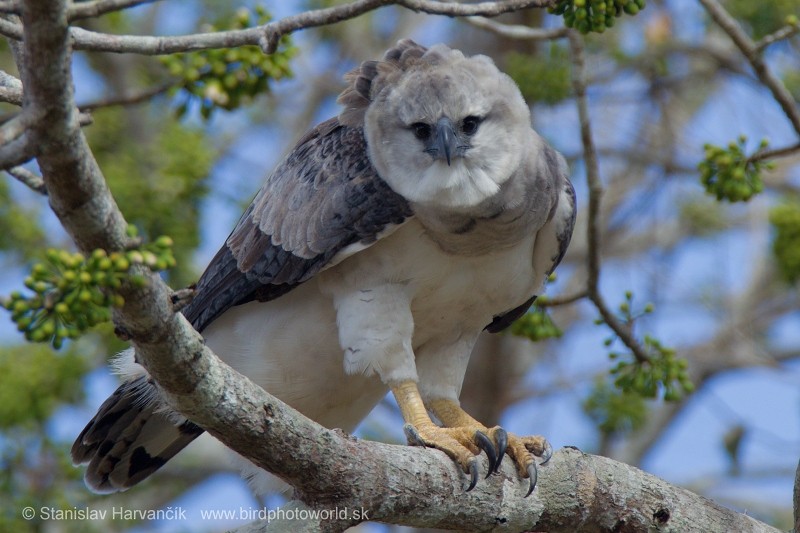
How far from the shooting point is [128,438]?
533cm

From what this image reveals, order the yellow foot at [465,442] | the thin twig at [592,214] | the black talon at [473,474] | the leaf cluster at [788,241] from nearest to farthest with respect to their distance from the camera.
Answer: the black talon at [473,474] < the yellow foot at [465,442] < the thin twig at [592,214] < the leaf cluster at [788,241]

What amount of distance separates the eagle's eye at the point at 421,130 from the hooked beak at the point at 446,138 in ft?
0.25

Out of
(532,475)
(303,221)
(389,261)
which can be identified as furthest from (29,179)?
(532,475)

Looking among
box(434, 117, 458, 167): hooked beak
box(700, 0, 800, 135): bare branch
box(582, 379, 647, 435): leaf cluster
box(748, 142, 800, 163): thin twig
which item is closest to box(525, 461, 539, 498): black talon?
→ box(434, 117, 458, 167): hooked beak

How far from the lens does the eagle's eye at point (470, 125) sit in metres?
4.62

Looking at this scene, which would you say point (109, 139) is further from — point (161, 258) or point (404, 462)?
point (161, 258)

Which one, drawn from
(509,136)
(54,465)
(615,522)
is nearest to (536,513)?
(615,522)

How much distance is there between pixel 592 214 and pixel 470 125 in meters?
1.08

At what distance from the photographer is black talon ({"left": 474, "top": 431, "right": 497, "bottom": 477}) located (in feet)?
14.1

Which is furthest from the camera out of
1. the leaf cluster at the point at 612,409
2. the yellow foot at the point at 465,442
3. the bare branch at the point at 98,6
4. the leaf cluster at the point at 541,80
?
the leaf cluster at the point at 612,409

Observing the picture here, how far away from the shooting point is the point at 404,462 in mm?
3979

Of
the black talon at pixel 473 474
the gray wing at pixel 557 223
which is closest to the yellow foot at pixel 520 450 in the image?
the black talon at pixel 473 474

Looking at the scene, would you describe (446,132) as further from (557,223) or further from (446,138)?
(557,223)

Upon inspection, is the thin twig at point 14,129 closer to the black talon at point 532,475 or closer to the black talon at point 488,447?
the black talon at point 488,447
